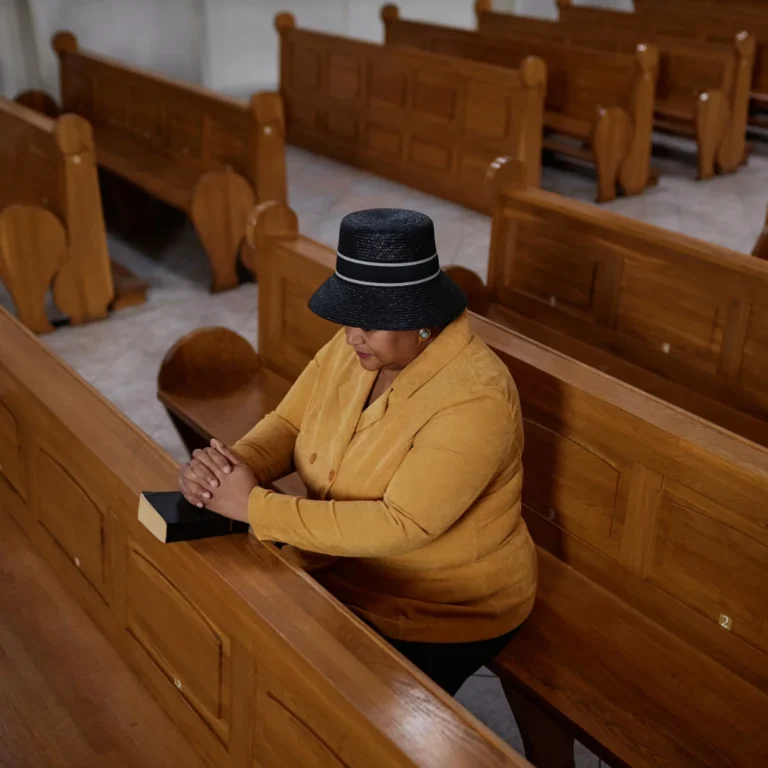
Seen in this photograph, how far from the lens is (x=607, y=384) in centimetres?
257

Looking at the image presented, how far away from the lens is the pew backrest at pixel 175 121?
18.6 ft

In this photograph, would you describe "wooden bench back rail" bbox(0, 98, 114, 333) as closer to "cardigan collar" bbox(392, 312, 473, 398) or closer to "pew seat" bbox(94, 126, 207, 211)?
"pew seat" bbox(94, 126, 207, 211)

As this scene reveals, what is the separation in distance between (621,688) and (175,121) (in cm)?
497

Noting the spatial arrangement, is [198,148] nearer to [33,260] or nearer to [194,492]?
[33,260]

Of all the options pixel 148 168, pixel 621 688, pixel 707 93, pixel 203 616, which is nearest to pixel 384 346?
pixel 203 616

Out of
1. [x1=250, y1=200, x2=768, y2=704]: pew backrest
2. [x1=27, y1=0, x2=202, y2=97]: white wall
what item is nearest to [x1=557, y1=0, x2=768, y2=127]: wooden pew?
[x1=27, y1=0, x2=202, y2=97]: white wall

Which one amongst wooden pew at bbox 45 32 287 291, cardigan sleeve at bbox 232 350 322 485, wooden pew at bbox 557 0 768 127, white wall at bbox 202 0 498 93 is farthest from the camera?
white wall at bbox 202 0 498 93

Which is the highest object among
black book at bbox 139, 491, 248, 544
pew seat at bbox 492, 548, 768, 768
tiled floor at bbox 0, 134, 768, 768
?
black book at bbox 139, 491, 248, 544

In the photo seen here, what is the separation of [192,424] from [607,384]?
5.32 feet

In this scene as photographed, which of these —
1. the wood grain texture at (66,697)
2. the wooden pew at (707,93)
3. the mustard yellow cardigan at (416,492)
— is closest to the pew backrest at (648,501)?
the mustard yellow cardigan at (416,492)

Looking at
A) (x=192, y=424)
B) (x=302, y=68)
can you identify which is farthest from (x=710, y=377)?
(x=302, y=68)

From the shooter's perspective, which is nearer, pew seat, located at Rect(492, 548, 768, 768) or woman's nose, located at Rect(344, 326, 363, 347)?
woman's nose, located at Rect(344, 326, 363, 347)

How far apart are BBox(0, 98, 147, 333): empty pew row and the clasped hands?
3.46m

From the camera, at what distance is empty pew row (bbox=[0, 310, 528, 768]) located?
1555mm
